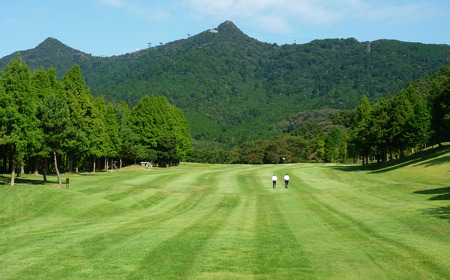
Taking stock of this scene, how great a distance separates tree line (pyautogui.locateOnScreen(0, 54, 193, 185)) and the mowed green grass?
7339 mm

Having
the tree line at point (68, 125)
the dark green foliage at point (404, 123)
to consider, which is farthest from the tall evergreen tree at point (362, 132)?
the tree line at point (68, 125)

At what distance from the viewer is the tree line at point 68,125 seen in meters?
38.5

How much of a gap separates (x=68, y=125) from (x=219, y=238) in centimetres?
3659

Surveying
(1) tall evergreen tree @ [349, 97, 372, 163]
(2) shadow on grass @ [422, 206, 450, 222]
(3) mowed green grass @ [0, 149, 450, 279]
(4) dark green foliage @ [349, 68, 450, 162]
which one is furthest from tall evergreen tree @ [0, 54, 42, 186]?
(1) tall evergreen tree @ [349, 97, 372, 163]

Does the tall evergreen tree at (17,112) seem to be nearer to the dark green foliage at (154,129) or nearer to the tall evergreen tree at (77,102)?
the tall evergreen tree at (77,102)

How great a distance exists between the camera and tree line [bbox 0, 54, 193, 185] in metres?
38.5

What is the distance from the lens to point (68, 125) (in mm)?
49031

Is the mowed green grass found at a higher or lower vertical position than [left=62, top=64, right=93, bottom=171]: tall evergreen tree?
lower

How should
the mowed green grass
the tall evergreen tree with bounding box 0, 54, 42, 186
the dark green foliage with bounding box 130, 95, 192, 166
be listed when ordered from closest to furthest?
1. the mowed green grass
2. the tall evergreen tree with bounding box 0, 54, 42, 186
3. the dark green foliage with bounding box 130, 95, 192, 166

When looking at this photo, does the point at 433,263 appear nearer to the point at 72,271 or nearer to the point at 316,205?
the point at 72,271

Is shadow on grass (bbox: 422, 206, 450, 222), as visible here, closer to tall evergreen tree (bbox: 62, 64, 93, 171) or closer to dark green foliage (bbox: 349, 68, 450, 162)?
tall evergreen tree (bbox: 62, 64, 93, 171)

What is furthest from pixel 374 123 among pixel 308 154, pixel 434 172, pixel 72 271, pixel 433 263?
pixel 308 154

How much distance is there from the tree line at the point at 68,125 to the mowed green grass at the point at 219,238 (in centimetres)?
734

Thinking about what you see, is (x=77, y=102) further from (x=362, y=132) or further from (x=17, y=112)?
(x=362, y=132)
